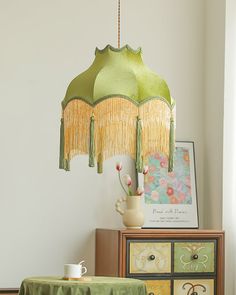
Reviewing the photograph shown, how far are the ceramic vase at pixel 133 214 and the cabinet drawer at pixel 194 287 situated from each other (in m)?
0.45

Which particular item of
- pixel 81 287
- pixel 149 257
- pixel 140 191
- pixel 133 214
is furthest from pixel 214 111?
pixel 81 287

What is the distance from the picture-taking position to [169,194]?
5645 millimetres

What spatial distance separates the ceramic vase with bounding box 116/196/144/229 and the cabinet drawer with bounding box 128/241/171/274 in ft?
0.65

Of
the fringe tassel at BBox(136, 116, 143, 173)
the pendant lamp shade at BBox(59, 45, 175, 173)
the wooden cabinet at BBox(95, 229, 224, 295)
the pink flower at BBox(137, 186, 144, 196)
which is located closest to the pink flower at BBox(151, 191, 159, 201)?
the pink flower at BBox(137, 186, 144, 196)

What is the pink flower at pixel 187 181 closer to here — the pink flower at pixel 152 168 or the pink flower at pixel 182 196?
the pink flower at pixel 182 196

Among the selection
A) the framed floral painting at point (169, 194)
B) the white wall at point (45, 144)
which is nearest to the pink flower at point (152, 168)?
the framed floral painting at point (169, 194)

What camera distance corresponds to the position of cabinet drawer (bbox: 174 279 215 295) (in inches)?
203

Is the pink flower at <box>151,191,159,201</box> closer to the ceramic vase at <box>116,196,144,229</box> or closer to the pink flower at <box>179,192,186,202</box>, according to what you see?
the pink flower at <box>179,192,186,202</box>

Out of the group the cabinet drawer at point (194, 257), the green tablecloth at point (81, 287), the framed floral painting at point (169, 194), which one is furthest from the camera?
the framed floral painting at point (169, 194)

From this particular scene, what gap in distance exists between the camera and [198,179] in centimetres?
582

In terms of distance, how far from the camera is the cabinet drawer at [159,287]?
5.09 m

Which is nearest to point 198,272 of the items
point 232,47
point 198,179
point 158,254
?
point 158,254

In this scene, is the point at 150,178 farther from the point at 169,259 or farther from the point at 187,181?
the point at 169,259

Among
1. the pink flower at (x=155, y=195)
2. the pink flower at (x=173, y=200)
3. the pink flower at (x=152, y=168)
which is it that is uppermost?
the pink flower at (x=152, y=168)
